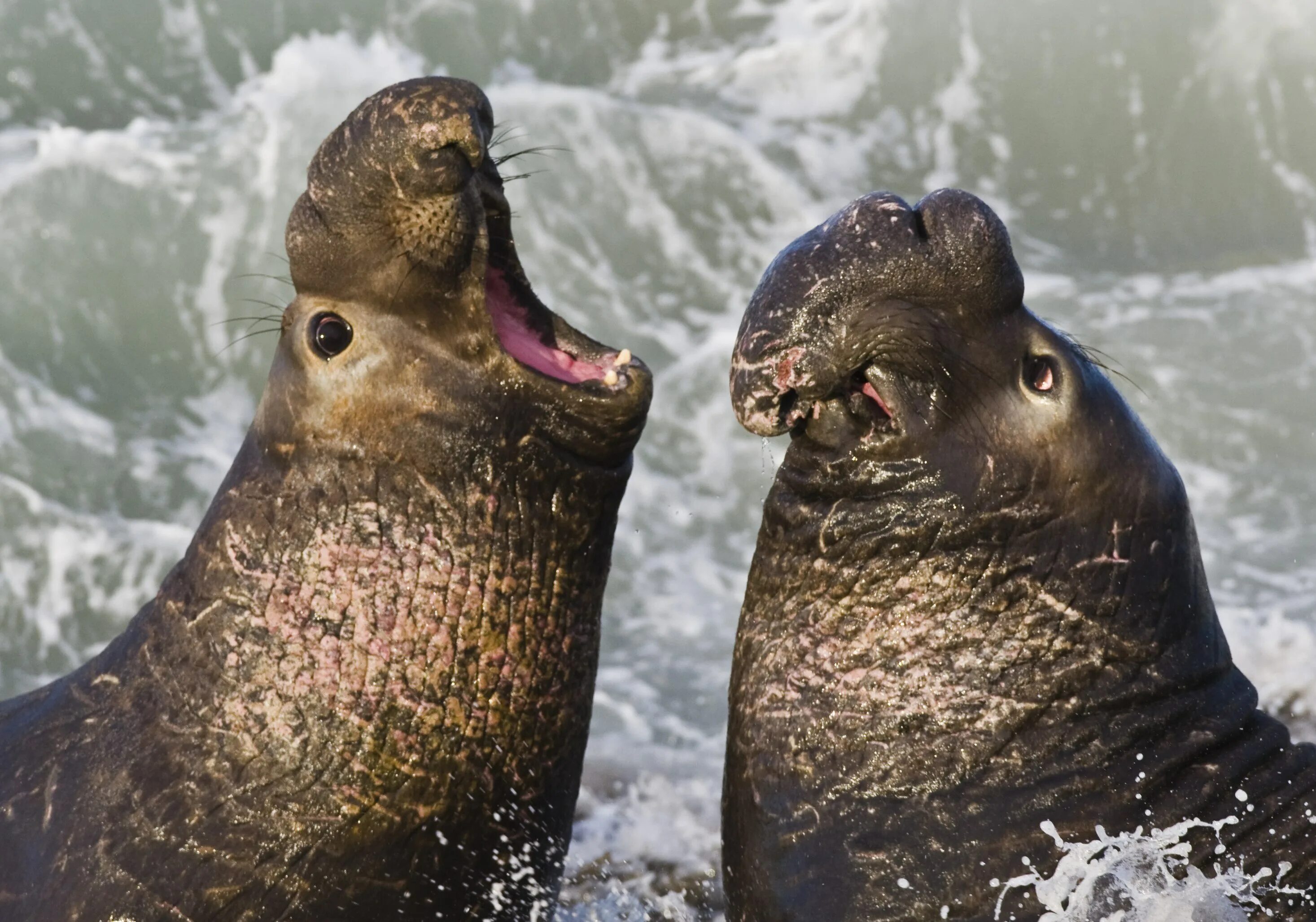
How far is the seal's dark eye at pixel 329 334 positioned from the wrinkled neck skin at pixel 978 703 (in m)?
1.51

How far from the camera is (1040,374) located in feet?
15.3

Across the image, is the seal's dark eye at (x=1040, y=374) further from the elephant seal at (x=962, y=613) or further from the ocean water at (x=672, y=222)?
the ocean water at (x=672, y=222)

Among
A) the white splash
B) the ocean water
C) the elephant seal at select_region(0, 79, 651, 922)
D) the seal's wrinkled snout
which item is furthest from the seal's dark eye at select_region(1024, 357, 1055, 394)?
the ocean water

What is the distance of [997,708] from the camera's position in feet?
14.8

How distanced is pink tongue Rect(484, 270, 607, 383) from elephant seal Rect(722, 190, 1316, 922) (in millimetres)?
850

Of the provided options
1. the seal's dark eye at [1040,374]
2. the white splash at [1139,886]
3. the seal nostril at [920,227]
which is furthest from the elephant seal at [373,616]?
the white splash at [1139,886]

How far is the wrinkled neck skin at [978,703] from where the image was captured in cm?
442

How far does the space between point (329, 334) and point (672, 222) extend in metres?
10.3

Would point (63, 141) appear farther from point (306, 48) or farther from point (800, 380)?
point (800, 380)

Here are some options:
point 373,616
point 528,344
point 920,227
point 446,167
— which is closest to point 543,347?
point 528,344

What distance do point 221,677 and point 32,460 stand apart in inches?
324

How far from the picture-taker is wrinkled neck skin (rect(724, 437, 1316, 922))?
174 inches

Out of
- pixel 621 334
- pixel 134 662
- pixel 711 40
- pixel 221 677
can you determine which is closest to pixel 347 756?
pixel 221 677

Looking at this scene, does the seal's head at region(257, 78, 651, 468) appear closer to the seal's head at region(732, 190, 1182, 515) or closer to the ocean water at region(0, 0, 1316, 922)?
the seal's head at region(732, 190, 1182, 515)
